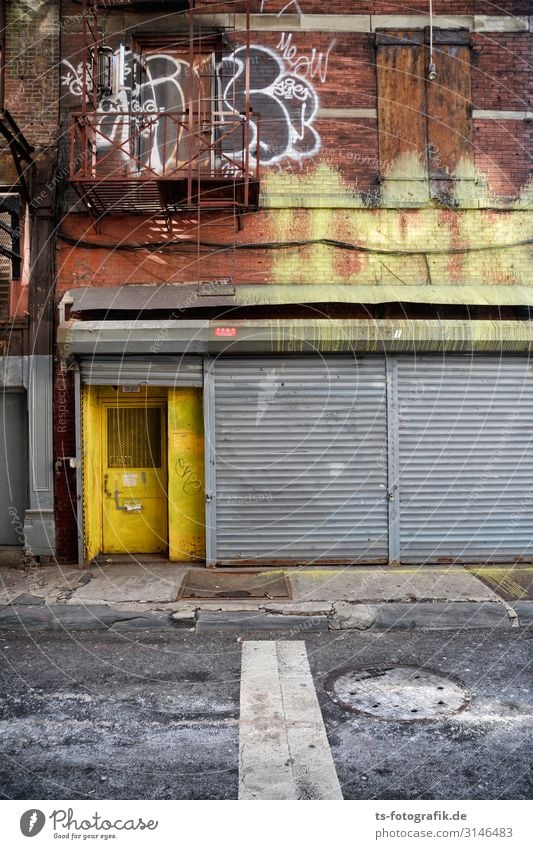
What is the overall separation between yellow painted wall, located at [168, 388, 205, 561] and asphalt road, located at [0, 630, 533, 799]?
2.79m

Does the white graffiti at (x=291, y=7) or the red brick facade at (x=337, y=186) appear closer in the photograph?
the red brick facade at (x=337, y=186)

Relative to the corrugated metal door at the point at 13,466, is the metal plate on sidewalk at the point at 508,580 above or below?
below

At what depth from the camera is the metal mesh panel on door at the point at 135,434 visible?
425 inches

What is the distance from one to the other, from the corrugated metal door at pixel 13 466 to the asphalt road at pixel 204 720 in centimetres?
326

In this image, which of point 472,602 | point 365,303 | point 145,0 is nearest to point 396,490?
point 472,602

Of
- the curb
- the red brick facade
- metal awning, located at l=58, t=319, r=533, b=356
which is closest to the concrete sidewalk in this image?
the curb

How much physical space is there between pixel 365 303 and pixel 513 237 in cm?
292

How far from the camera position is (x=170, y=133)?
1084 centimetres

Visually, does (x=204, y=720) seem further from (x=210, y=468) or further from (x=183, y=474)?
(x=183, y=474)

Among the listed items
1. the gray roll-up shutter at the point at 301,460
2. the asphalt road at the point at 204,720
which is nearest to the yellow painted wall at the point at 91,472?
the gray roll-up shutter at the point at 301,460

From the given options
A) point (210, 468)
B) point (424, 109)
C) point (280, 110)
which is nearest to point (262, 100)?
point (280, 110)

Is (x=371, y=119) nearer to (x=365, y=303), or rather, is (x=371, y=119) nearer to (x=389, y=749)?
(x=365, y=303)

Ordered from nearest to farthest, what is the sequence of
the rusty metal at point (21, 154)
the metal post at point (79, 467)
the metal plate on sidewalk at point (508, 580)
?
the metal plate on sidewalk at point (508, 580) < the rusty metal at point (21, 154) < the metal post at point (79, 467)

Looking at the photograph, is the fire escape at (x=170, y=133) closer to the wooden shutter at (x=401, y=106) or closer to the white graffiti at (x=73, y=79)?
the white graffiti at (x=73, y=79)
